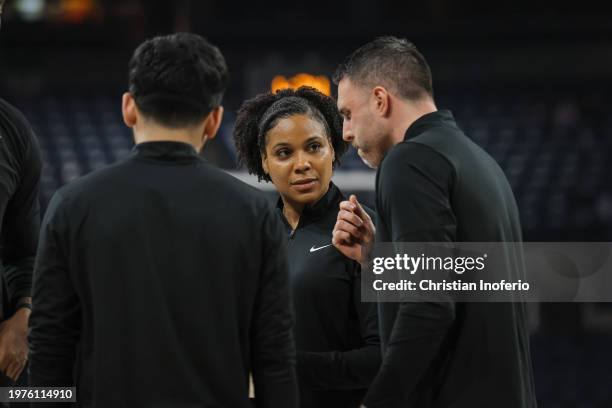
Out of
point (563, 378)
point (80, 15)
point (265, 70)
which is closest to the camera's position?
point (563, 378)

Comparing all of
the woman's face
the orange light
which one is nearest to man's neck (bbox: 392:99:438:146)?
the woman's face

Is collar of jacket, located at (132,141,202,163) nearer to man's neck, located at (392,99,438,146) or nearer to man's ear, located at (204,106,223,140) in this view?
man's ear, located at (204,106,223,140)

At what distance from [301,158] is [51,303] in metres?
1.08

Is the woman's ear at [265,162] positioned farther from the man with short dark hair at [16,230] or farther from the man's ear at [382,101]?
the man with short dark hair at [16,230]

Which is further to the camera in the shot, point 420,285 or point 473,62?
point 473,62

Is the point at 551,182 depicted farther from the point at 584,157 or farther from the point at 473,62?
the point at 473,62

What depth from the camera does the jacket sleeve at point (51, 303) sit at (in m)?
1.68

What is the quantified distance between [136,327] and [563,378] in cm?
689

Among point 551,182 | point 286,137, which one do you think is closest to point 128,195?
point 286,137

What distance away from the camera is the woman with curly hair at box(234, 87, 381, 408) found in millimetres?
2352

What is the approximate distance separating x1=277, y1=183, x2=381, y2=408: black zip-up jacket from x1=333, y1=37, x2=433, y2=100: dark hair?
0.51 m

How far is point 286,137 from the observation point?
103 inches

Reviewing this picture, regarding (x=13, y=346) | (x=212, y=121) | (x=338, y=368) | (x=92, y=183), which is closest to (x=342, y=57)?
(x=338, y=368)

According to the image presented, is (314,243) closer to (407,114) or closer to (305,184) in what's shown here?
(305,184)
